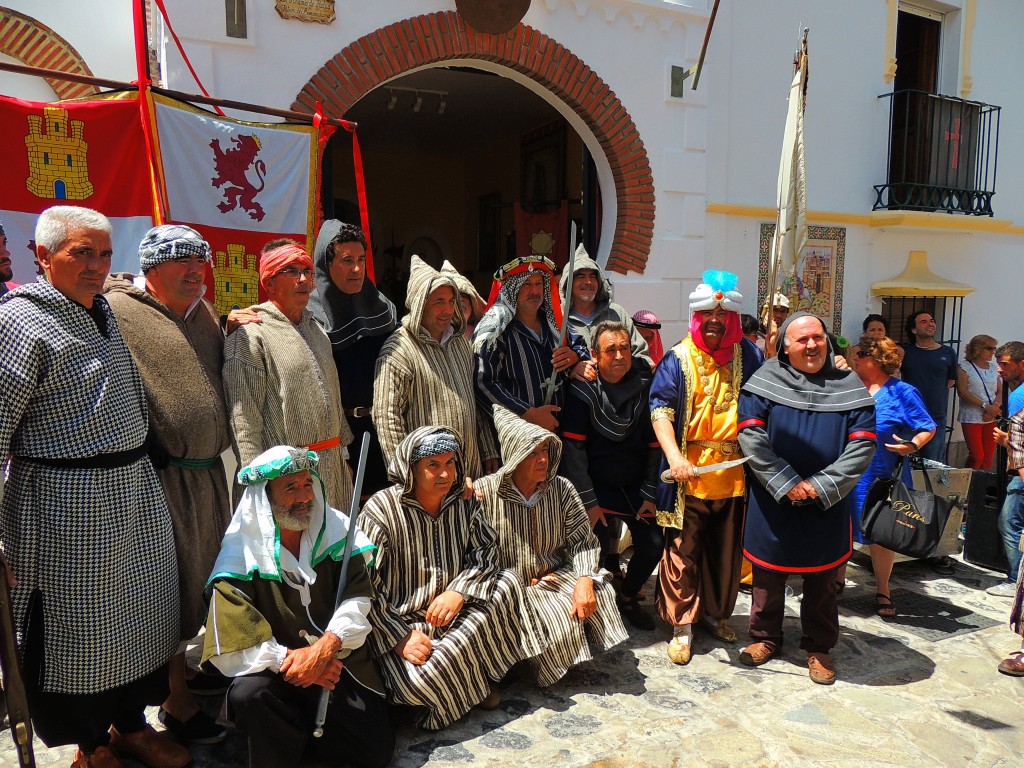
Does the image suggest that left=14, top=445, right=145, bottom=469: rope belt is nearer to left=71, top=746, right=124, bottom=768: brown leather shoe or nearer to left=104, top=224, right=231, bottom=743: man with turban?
left=104, top=224, right=231, bottom=743: man with turban

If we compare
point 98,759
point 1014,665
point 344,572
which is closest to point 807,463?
point 1014,665

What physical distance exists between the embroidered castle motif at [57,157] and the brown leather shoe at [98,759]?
241 centimetres

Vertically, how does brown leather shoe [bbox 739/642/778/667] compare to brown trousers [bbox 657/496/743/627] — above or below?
below

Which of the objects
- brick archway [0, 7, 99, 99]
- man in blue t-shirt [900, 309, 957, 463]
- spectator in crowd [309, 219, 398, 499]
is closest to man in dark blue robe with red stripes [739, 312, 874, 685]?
spectator in crowd [309, 219, 398, 499]

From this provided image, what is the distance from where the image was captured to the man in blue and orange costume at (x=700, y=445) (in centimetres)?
361

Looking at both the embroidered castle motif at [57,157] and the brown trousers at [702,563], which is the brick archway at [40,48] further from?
the brown trousers at [702,563]

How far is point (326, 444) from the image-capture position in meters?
3.16

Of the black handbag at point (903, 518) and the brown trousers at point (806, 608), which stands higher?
the black handbag at point (903, 518)

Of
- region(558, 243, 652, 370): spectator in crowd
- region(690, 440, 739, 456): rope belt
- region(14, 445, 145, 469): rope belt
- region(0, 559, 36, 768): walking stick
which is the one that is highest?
region(558, 243, 652, 370): spectator in crowd

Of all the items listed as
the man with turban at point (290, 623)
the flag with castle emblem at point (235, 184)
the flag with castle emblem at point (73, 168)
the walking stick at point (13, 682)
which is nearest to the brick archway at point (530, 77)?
the flag with castle emblem at point (235, 184)

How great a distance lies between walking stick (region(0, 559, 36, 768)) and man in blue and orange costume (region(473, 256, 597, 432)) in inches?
83.0

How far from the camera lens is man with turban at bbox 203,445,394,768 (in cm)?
252

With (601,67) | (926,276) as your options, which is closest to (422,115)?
(601,67)

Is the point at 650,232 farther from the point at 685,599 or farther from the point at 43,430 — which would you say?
the point at 43,430
